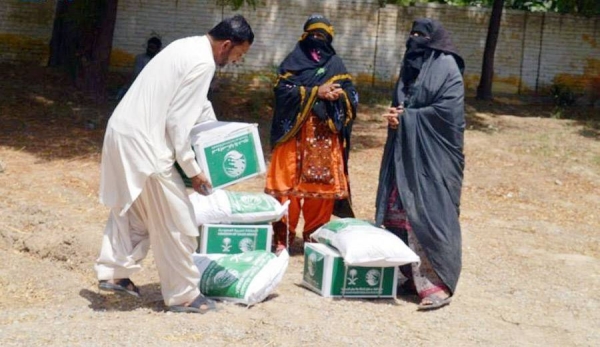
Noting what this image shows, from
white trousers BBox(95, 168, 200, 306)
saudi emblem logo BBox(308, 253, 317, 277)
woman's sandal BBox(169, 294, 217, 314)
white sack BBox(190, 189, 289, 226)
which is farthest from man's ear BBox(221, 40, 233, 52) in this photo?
saudi emblem logo BBox(308, 253, 317, 277)

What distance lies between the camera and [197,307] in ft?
19.1

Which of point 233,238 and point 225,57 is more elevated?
point 225,57

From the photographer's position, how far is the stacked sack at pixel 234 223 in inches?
229

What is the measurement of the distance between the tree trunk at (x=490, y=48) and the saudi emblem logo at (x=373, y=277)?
11.2 metres

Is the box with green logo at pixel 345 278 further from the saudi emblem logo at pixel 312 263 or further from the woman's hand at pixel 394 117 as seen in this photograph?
the woman's hand at pixel 394 117

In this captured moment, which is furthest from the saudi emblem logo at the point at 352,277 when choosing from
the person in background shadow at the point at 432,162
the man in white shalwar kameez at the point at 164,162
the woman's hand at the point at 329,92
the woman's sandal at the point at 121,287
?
the woman's hand at the point at 329,92

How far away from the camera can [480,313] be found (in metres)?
6.55

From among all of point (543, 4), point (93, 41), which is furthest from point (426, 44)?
point (543, 4)

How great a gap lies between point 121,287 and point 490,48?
12.2m

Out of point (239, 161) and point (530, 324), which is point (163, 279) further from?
point (530, 324)

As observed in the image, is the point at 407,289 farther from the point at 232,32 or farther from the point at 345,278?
the point at 232,32

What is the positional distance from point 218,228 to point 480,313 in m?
1.88

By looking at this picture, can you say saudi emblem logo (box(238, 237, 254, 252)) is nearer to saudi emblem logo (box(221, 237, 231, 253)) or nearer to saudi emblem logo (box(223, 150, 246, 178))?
saudi emblem logo (box(221, 237, 231, 253))

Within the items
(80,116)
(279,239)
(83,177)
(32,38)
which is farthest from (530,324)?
(32,38)
